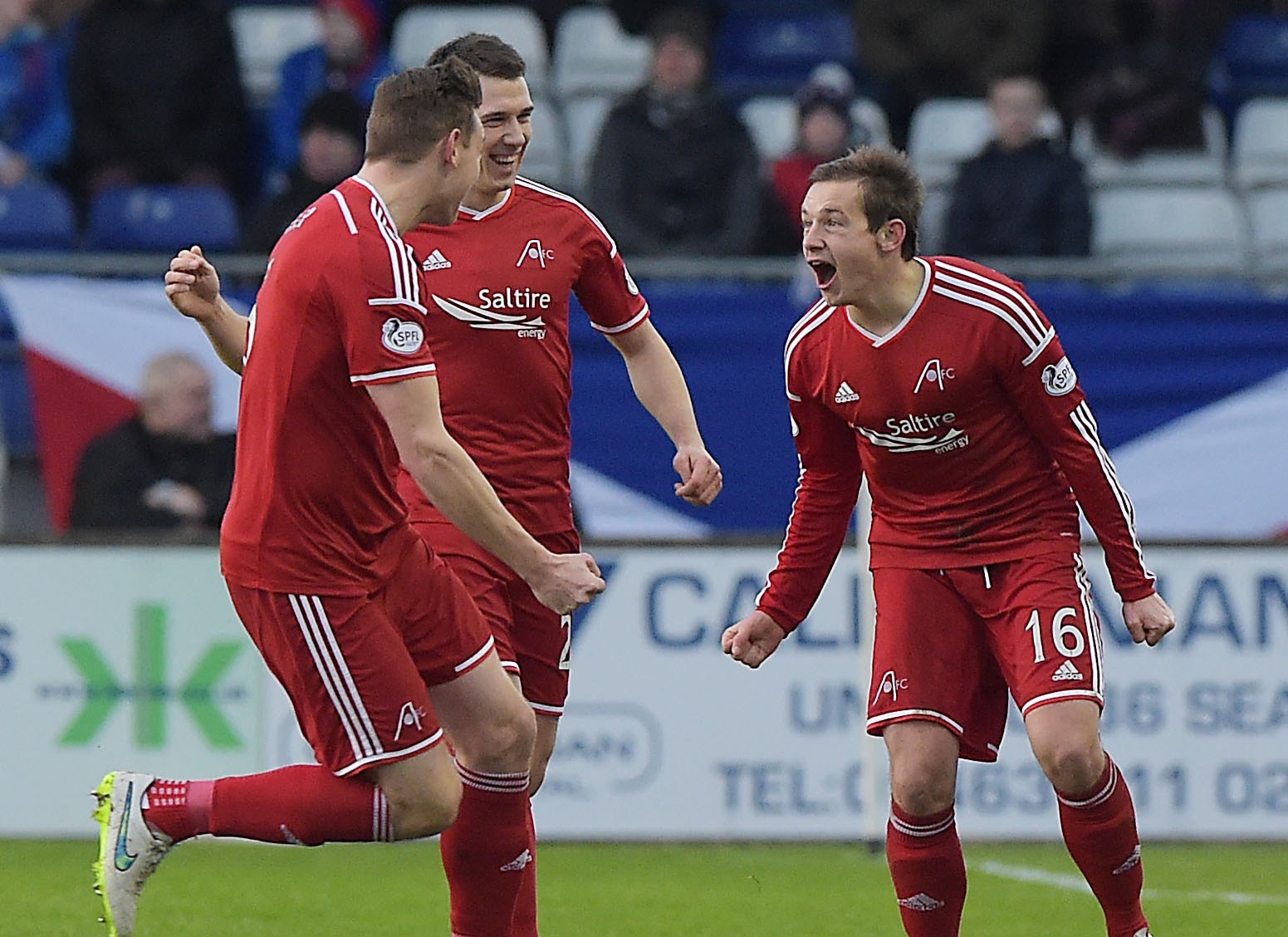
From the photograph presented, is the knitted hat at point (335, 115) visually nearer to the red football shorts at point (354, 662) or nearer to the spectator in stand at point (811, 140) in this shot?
the spectator in stand at point (811, 140)

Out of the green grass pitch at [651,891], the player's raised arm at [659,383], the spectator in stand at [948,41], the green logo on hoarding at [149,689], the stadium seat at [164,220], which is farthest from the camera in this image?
the spectator in stand at [948,41]

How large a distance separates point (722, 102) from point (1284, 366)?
3.27 metres

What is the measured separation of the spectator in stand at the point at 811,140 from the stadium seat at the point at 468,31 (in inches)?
71.3

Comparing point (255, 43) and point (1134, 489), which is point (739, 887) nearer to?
point (1134, 489)

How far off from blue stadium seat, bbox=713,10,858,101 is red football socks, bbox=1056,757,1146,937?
8206 millimetres

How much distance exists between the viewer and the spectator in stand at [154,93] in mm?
12234

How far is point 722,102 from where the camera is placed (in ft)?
38.8

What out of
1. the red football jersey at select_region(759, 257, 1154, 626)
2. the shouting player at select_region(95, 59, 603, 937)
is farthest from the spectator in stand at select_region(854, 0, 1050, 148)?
the shouting player at select_region(95, 59, 603, 937)

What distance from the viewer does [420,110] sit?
537 centimetres

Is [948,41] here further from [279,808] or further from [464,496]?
[279,808]

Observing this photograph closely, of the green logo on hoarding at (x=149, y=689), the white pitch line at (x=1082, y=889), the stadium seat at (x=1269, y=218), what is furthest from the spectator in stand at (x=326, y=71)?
the white pitch line at (x=1082, y=889)

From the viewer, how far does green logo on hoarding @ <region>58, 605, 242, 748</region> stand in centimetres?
917

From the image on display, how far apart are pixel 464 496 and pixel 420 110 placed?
0.92 meters

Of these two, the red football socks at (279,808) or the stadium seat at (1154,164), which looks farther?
the stadium seat at (1154,164)
